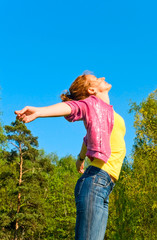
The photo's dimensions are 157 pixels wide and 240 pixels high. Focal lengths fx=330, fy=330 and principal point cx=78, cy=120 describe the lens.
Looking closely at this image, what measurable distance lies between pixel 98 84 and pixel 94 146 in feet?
2.45

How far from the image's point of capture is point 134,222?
17.8 metres

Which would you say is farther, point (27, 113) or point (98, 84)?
point (98, 84)

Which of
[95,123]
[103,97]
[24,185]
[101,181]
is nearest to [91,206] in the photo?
[101,181]

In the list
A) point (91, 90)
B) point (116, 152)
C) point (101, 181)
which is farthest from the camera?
point (91, 90)

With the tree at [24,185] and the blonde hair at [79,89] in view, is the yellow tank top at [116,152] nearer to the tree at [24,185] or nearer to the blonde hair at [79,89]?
the blonde hair at [79,89]

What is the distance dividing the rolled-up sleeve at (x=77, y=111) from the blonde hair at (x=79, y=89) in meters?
0.41

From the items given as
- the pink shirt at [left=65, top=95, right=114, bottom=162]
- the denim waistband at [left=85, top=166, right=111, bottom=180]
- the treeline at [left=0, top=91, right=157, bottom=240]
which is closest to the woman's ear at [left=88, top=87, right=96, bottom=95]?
the pink shirt at [left=65, top=95, right=114, bottom=162]

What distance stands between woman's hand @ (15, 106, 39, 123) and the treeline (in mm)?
14757

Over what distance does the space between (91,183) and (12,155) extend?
23.8m

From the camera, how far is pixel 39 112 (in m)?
2.46

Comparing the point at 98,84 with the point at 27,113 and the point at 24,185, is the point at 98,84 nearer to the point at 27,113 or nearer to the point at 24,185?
the point at 27,113

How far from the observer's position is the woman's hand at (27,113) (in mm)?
2418

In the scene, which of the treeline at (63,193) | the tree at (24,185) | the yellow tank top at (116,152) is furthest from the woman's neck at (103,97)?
the tree at (24,185)

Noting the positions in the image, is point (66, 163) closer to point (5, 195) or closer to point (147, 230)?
point (5, 195)
